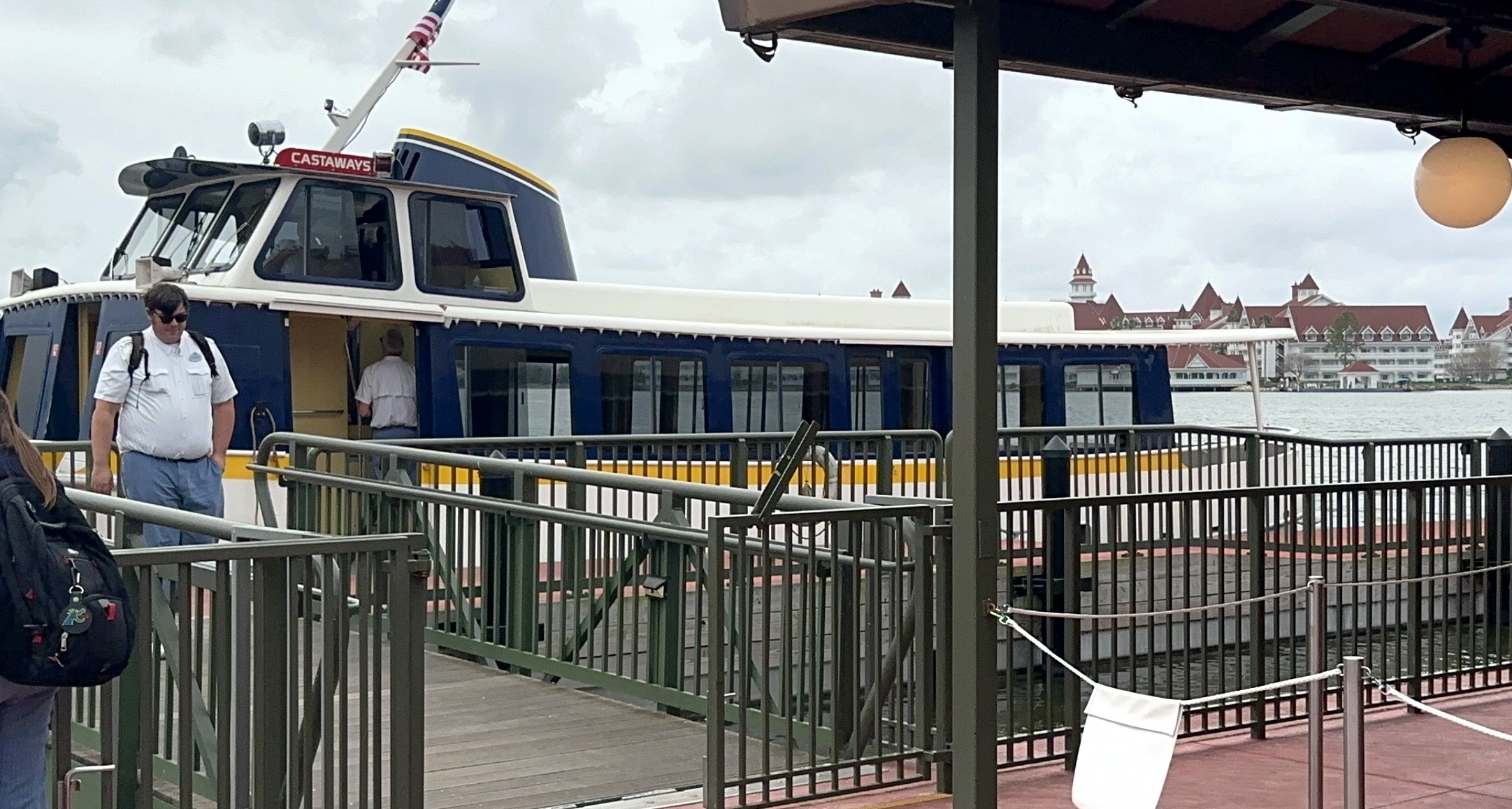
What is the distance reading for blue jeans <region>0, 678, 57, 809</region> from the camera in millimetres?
4301

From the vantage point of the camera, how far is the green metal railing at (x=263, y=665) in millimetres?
4656

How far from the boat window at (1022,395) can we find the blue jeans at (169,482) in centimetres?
1247

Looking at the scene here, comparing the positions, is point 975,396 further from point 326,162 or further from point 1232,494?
point 326,162


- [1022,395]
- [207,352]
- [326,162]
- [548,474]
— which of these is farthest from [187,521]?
[1022,395]

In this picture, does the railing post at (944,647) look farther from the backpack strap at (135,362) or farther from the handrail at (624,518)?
the backpack strap at (135,362)

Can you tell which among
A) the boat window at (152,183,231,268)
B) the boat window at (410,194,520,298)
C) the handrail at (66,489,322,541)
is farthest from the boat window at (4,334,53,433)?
the handrail at (66,489,322,541)

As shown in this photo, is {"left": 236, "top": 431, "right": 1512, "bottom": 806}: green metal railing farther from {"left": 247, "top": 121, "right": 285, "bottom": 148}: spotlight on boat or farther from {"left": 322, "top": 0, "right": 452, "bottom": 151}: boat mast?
{"left": 322, "top": 0, "right": 452, "bottom": 151}: boat mast

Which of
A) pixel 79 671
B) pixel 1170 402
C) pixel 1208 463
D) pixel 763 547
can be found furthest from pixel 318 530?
pixel 1170 402

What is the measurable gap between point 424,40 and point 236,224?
7.30 meters

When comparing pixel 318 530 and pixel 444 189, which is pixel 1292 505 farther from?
pixel 444 189

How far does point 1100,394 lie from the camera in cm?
2112

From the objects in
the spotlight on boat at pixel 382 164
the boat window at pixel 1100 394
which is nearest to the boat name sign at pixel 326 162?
the spotlight on boat at pixel 382 164

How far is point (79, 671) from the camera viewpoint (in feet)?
13.3

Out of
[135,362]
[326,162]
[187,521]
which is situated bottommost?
[187,521]
